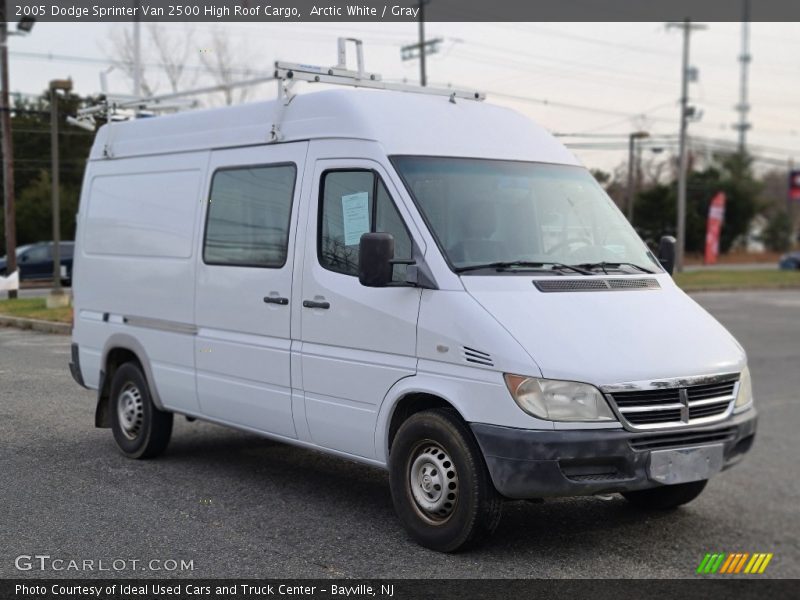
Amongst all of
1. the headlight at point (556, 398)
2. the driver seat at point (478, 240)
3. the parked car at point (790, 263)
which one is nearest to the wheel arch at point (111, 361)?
the driver seat at point (478, 240)

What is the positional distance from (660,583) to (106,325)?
202 inches

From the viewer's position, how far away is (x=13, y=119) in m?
23.5

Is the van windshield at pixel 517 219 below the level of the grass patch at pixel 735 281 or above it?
above

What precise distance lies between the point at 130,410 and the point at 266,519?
2.36m

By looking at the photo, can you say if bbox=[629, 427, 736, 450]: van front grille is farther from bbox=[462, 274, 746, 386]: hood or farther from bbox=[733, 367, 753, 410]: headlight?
bbox=[462, 274, 746, 386]: hood

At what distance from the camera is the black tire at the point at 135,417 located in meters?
7.78

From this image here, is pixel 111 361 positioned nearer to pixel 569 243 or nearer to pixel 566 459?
pixel 569 243

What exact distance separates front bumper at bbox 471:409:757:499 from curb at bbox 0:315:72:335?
12.3 meters

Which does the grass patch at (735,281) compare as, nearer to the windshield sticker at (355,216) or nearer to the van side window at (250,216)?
the van side window at (250,216)

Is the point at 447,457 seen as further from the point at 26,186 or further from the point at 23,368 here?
the point at 26,186

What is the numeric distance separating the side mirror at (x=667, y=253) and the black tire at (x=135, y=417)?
406 cm

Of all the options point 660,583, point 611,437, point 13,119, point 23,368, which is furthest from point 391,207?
point 13,119

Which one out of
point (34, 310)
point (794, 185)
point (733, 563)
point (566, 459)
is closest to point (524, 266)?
point (566, 459)

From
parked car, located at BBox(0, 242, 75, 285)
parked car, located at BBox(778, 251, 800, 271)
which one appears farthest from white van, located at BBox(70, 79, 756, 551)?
parked car, located at BBox(778, 251, 800, 271)
